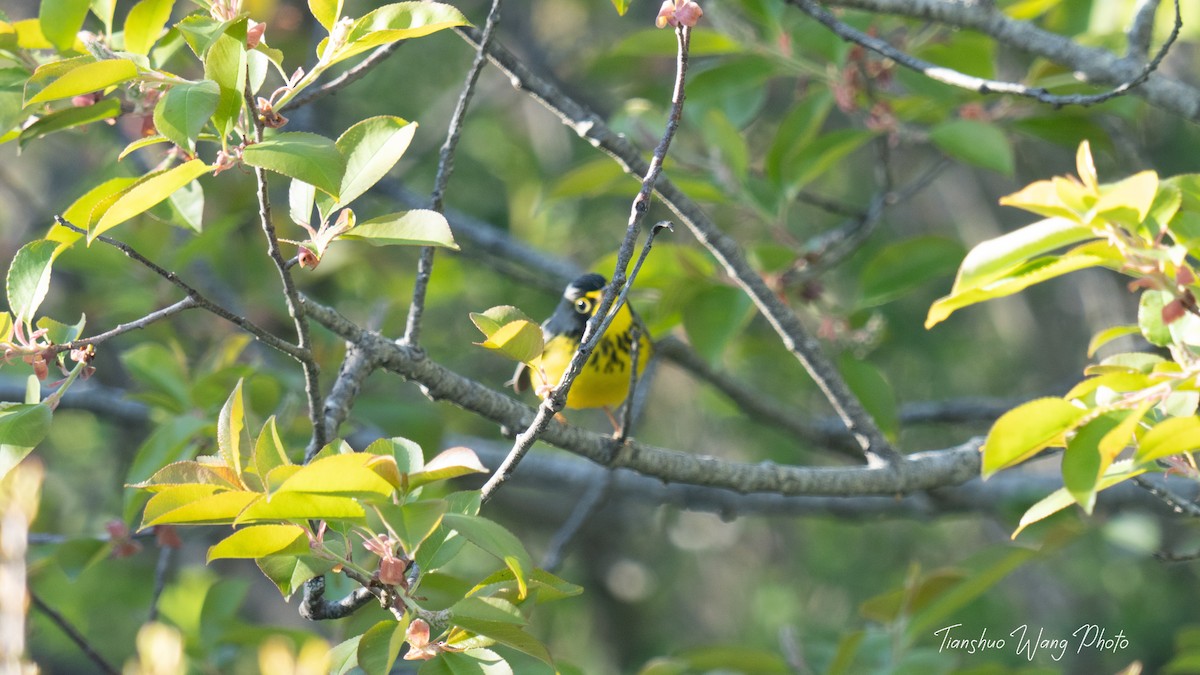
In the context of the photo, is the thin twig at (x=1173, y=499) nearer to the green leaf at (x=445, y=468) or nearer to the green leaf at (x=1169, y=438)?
the green leaf at (x=1169, y=438)

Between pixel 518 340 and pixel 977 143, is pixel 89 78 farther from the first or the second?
pixel 977 143

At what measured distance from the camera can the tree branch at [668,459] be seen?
2027 mm

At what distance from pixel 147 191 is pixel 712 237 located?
1.29 m

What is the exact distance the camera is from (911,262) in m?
3.22

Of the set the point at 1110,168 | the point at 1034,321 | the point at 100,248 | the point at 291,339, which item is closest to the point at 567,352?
the point at 100,248

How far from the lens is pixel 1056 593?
6.55 m

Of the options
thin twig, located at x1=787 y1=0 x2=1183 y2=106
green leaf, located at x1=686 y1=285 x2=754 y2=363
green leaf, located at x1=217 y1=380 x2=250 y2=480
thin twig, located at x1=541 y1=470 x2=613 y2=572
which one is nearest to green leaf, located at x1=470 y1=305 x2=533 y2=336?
green leaf, located at x1=217 y1=380 x2=250 y2=480

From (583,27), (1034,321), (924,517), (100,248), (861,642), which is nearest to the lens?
(861,642)

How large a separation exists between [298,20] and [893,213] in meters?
3.94

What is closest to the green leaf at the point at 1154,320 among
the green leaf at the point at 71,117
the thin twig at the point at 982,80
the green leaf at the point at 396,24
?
the thin twig at the point at 982,80

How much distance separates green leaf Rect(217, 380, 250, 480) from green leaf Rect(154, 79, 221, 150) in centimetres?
35

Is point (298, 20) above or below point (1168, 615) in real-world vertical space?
above

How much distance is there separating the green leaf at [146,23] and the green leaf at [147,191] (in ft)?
1.27

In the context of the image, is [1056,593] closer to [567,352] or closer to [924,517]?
[924,517]
